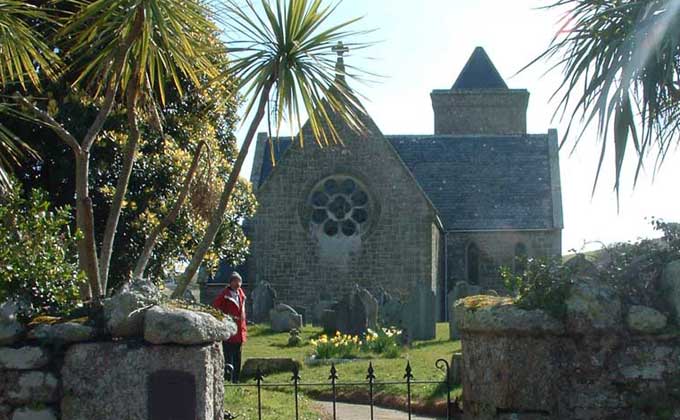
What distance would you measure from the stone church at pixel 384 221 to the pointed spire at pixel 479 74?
34.8 ft

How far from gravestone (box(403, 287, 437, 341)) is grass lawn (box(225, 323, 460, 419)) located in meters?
0.29

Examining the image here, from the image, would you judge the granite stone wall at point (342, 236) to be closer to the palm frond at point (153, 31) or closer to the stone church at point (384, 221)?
the stone church at point (384, 221)

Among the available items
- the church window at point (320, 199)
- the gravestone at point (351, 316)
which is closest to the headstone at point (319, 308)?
the gravestone at point (351, 316)

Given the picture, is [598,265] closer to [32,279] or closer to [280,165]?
[32,279]

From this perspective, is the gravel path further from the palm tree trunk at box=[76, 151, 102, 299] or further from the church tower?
the church tower

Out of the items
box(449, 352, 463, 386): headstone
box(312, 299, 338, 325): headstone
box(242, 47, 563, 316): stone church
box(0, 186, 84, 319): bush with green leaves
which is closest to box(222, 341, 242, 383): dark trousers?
box(449, 352, 463, 386): headstone

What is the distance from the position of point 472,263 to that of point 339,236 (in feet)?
19.1

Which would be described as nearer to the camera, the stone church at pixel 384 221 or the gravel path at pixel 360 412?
the gravel path at pixel 360 412

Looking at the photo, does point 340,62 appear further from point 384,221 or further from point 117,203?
point 384,221

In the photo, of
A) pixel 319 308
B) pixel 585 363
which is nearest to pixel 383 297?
pixel 319 308

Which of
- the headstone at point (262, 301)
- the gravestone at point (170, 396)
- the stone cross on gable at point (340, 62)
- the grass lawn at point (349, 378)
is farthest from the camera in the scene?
the headstone at point (262, 301)

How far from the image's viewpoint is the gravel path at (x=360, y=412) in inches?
392

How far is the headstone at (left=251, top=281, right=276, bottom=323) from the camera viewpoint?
2377 centimetres

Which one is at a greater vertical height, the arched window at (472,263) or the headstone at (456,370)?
the arched window at (472,263)
